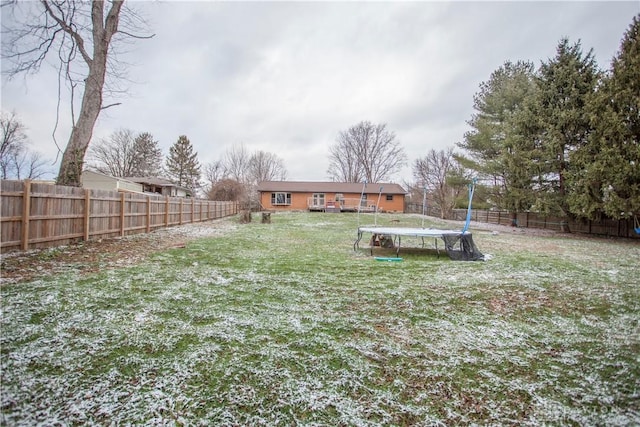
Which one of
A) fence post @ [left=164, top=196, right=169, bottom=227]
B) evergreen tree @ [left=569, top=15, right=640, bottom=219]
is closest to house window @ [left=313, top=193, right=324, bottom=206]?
fence post @ [left=164, top=196, right=169, bottom=227]

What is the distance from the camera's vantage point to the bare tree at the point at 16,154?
67.8 feet

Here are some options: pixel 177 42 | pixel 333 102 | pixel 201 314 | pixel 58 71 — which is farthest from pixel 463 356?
pixel 333 102

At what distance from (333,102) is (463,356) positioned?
901 inches

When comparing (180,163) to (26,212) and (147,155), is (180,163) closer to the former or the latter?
(147,155)

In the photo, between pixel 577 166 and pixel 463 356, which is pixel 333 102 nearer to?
pixel 577 166

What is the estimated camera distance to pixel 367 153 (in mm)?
38875

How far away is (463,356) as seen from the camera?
93.7 inches

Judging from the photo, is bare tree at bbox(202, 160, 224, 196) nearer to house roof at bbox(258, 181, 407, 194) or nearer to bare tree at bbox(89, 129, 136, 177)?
bare tree at bbox(89, 129, 136, 177)

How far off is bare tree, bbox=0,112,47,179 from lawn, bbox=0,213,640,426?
22819mm

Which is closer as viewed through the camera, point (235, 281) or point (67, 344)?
point (67, 344)

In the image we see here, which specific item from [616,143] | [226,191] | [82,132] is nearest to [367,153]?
[226,191]

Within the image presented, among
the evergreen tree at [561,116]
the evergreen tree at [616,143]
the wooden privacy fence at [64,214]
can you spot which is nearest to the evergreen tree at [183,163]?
the wooden privacy fence at [64,214]

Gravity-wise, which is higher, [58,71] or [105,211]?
[58,71]

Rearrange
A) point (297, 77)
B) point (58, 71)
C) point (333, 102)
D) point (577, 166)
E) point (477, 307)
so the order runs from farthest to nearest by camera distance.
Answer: point (333, 102) → point (297, 77) → point (577, 166) → point (58, 71) → point (477, 307)
